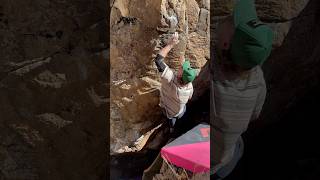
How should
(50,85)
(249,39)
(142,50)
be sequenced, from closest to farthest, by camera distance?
(50,85) < (249,39) < (142,50)

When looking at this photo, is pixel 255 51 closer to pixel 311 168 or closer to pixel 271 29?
pixel 271 29

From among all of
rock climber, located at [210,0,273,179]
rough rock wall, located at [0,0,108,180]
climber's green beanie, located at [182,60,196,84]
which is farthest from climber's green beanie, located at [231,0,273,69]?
rough rock wall, located at [0,0,108,180]

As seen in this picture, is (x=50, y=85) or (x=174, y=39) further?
(x=174, y=39)

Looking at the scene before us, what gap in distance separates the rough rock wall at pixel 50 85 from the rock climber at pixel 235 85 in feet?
0.90

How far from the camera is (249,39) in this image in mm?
926

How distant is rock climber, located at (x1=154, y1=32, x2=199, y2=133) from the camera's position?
99cm

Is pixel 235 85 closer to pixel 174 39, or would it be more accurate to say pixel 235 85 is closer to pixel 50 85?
pixel 174 39

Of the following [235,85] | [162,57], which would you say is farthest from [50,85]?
[235,85]

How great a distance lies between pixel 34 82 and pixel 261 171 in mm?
590

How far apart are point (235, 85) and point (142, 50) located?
0.91ft

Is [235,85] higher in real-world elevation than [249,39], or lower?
lower

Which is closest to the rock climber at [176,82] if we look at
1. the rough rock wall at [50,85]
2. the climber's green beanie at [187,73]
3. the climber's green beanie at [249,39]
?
the climber's green beanie at [187,73]

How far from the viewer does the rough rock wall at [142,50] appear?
0.98m

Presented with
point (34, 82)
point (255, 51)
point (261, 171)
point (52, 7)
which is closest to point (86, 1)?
point (52, 7)
